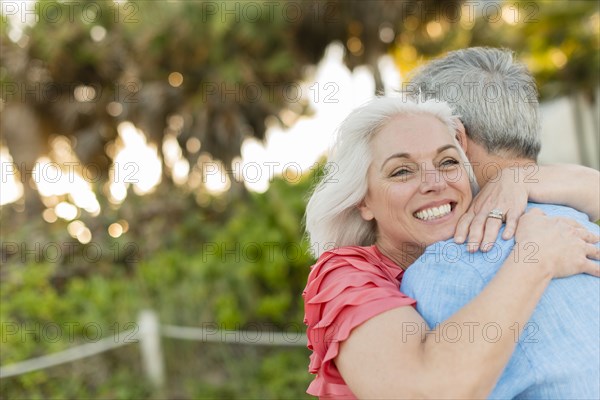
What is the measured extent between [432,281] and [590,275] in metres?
0.36

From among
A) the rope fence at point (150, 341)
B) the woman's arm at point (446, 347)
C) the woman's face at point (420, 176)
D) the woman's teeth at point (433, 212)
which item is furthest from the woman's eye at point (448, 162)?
the rope fence at point (150, 341)

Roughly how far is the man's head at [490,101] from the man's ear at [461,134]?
0.7 inches

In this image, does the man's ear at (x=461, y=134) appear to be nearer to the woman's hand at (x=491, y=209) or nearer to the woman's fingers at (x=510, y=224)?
the woman's hand at (x=491, y=209)

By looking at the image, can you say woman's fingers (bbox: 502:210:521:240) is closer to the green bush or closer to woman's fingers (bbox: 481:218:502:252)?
woman's fingers (bbox: 481:218:502:252)

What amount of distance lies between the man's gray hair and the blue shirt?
36 centimetres

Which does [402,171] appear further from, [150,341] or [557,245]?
[150,341]

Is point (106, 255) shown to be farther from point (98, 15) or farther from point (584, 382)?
point (584, 382)

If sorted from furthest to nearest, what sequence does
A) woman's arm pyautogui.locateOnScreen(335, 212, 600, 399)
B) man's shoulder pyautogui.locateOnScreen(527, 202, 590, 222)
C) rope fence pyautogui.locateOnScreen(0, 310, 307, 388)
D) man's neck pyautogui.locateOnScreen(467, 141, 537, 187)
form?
rope fence pyautogui.locateOnScreen(0, 310, 307, 388) → man's neck pyautogui.locateOnScreen(467, 141, 537, 187) → man's shoulder pyautogui.locateOnScreen(527, 202, 590, 222) → woman's arm pyautogui.locateOnScreen(335, 212, 600, 399)

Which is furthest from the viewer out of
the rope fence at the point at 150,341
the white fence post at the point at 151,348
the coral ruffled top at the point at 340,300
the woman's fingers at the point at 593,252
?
the white fence post at the point at 151,348

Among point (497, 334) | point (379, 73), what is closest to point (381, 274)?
point (497, 334)

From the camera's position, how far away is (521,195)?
1.72m

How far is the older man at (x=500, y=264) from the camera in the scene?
1396 millimetres

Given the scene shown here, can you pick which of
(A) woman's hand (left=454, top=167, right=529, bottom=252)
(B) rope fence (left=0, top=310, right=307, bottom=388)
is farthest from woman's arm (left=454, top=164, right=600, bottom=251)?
(B) rope fence (left=0, top=310, right=307, bottom=388)

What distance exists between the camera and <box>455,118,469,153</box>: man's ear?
1.78 metres
